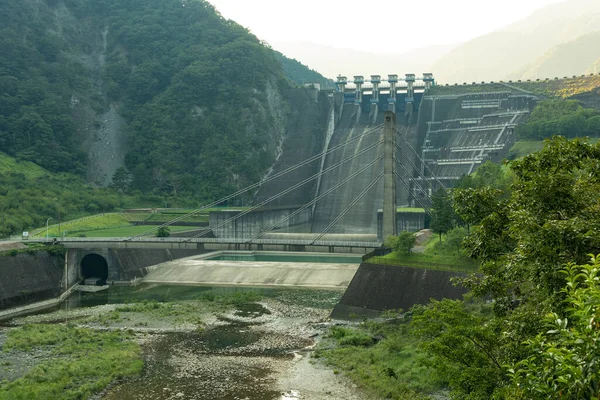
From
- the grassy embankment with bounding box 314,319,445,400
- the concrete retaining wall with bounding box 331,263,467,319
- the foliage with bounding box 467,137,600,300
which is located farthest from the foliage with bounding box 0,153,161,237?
the foliage with bounding box 467,137,600,300

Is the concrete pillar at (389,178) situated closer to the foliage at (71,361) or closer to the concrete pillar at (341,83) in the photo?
the foliage at (71,361)

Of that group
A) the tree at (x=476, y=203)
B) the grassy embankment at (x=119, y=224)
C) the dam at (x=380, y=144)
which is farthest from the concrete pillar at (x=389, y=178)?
the tree at (x=476, y=203)

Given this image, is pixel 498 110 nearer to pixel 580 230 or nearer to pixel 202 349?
pixel 202 349

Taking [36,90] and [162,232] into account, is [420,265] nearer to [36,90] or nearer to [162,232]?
[162,232]

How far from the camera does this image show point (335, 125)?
92250 mm

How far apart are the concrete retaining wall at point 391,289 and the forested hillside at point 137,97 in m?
48.9

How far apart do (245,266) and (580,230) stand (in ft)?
169

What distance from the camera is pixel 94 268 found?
6131 centimetres

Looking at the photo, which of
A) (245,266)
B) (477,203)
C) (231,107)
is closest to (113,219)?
(245,266)

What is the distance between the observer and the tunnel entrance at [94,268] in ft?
197

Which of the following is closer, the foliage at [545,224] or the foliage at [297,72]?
the foliage at [545,224]

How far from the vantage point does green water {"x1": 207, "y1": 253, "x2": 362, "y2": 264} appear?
6341 cm

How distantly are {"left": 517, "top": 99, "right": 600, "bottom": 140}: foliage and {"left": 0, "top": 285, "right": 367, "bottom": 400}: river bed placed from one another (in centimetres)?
3881

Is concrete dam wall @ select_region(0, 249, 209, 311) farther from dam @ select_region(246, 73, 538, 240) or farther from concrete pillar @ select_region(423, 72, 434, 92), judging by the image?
concrete pillar @ select_region(423, 72, 434, 92)
